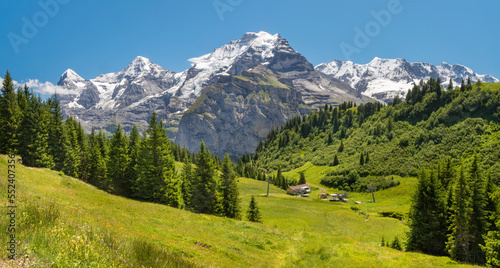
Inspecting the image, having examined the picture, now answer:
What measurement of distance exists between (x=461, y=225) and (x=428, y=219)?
18.5 feet

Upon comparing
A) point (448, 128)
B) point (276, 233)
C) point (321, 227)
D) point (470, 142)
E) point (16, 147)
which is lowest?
point (321, 227)

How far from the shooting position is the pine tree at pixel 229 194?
46750 millimetres

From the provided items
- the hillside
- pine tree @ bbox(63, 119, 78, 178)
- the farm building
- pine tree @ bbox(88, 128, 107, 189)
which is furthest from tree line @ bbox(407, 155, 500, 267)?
the farm building

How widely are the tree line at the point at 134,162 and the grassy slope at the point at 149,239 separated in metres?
11.3

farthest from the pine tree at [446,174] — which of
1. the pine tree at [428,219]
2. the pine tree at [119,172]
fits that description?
the pine tree at [119,172]

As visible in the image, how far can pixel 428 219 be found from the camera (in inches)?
1412

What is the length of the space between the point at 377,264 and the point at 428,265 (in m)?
6.69

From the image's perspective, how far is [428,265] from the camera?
2356 cm

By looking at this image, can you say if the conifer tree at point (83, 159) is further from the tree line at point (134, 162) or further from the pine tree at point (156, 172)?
the pine tree at point (156, 172)

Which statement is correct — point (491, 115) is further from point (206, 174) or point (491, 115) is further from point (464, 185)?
point (206, 174)

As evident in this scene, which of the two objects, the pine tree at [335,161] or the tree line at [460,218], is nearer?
the tree line at [460,218]

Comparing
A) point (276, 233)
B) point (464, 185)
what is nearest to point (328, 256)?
point (276, 233)

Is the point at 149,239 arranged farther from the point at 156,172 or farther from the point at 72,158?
the point at 72,158

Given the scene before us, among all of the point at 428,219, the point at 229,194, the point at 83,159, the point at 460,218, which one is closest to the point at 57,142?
the point at 83,159
